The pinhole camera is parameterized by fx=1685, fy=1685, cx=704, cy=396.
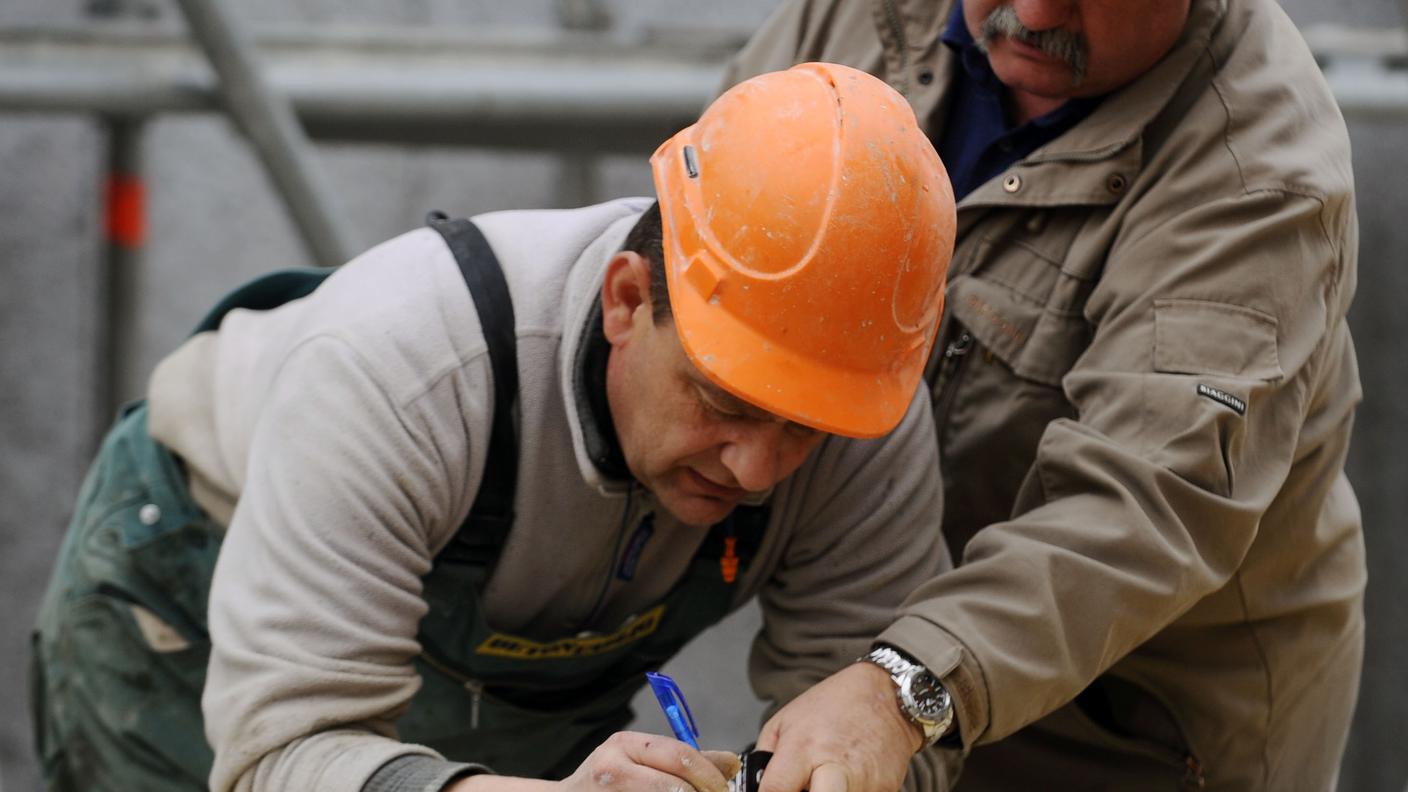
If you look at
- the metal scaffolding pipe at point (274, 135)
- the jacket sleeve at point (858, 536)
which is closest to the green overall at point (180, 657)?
the jacket sleeve at point (858, 536)

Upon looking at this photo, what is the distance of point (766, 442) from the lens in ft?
6.18

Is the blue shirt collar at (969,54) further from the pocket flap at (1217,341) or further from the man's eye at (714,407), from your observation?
the man's eye at (714,407)

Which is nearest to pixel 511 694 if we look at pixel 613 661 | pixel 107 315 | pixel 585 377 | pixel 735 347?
pixel 613 661

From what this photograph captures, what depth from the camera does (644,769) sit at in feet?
5.59

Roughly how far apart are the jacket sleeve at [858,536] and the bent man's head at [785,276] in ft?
0.71

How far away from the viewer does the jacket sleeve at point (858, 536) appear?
7.02ft

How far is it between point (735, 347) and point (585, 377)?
26cm

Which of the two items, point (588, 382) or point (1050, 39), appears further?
point (1050, 39)

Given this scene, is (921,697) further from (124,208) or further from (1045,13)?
(124,208)

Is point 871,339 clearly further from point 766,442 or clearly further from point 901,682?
point 901,682

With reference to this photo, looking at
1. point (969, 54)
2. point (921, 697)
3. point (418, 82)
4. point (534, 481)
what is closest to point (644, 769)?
point (921, 697)

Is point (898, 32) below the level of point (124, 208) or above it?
above

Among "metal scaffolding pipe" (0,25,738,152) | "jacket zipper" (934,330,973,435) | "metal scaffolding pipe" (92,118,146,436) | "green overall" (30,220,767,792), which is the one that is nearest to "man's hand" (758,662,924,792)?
"green overall" (30,220,767,792)

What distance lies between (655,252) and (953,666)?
0.58 m
